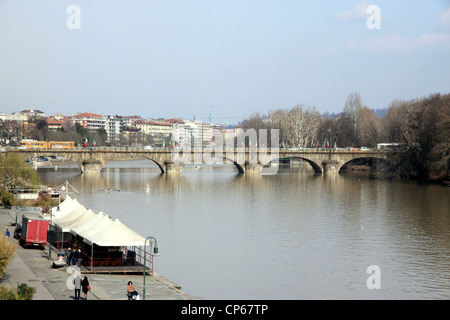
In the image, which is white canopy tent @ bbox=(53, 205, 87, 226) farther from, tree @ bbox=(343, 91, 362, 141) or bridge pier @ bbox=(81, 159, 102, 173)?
tree @ bbox=(343, 91, 362, 141)

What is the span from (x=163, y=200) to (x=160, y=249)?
1045 inches

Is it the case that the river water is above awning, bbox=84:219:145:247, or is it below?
below

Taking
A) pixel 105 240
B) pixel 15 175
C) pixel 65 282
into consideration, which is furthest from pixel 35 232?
pixel 15 175

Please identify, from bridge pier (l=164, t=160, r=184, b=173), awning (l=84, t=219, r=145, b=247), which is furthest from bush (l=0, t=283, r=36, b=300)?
bridge pier (l=164, t=160, r=184, b=173)

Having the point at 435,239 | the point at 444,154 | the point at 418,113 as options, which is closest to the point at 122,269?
the point at 435,239

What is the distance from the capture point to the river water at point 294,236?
2948 centimetres

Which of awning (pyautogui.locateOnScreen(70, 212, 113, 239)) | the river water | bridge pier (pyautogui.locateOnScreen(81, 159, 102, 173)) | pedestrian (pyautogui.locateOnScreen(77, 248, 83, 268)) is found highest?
bridge pier (pyautogui.locateOnScreen(81, 159, 102, 173))

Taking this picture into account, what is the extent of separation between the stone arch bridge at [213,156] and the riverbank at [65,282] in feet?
224

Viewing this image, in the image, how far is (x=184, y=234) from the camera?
42688 millimetres

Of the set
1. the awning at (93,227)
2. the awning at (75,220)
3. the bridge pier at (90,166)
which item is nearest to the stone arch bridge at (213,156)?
the bridge pier at (90,166)

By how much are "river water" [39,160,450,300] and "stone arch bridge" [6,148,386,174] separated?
1999 cm

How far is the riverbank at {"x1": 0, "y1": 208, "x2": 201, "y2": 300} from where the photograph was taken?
2420 centimetres
